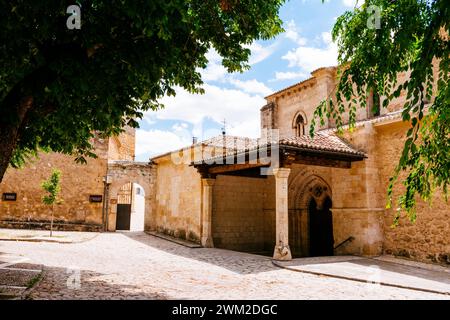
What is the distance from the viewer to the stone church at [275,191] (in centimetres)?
1099

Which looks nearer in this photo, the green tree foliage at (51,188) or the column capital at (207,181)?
the column capital at (207,181)

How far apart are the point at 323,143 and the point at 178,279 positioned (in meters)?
6.71

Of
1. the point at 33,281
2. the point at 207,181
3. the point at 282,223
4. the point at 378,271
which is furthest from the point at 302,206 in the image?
the point at 33,281

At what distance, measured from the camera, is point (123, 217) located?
24.3 metres

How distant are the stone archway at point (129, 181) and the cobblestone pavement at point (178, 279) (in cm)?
918

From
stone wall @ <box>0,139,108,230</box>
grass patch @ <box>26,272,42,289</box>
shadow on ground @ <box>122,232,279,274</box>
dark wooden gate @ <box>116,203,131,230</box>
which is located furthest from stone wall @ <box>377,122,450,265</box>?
dark wooden gate @ <box>116,203,131,230</box>

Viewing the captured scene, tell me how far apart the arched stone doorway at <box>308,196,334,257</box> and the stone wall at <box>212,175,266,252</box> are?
2.53 meters

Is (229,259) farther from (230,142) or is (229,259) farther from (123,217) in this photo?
(123,217)

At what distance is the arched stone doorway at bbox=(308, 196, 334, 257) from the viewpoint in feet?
48.2

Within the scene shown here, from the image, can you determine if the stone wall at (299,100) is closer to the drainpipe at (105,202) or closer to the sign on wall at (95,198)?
the drainpipe at (105,202)

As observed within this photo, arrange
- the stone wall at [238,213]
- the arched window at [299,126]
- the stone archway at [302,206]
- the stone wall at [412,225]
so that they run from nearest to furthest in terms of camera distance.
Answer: the stone wall at [412,225]
the stone archway at [302,206]
the stone wall at [238,213]
the arched window at [299,126]

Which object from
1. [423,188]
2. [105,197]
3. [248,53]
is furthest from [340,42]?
[105,197]

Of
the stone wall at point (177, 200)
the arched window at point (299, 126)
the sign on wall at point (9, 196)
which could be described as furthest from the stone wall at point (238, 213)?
the sign on wall at point (9, 196)

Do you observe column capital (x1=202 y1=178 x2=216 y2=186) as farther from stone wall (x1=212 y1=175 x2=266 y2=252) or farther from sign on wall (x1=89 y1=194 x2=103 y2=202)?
sign on wall (x1=89 y1=194 x2=103 y2=202)
